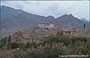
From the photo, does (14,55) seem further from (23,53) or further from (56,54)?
(56,54)

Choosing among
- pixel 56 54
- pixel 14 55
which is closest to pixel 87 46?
pixel 56 54

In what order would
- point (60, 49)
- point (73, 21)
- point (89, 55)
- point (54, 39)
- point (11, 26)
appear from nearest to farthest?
point (89, 55) < point (60, 49) < point (54, 39) < point (73, 21) < point (11, 26)

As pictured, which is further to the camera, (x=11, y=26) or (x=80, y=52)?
(x=11, y=26)

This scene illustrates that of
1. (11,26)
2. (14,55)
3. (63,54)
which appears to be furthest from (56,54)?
(11,26)

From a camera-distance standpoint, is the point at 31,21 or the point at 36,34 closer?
the point at 36,34

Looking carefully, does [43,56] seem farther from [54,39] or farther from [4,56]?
[54,39]

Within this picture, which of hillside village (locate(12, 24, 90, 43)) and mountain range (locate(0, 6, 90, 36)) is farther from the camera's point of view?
mountain range (locate(0, 6, 90, 36))

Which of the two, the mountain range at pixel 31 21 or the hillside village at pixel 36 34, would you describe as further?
the mountain range at pixel 31 21

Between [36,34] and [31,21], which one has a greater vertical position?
[36,34]

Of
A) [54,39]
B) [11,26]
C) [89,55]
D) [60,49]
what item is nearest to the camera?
[89,55]
